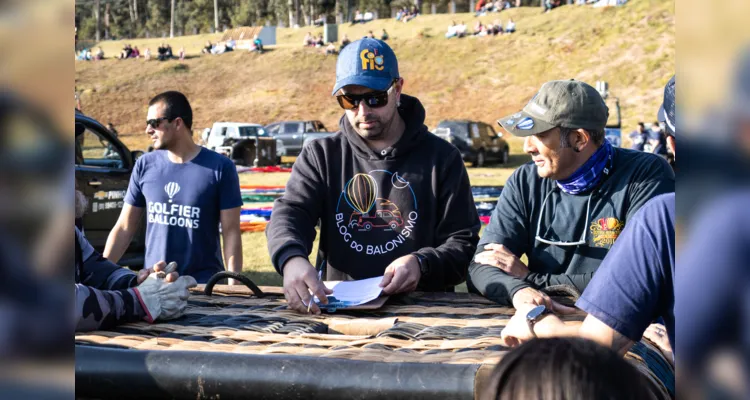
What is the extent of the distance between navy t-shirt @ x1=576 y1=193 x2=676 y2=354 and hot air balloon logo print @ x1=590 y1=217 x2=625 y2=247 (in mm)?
1236

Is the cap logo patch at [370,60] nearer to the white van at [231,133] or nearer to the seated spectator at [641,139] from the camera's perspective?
the seated spectator at [641,139]

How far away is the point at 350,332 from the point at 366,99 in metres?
1.20

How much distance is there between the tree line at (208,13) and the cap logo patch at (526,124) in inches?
2864

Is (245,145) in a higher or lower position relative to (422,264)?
higher

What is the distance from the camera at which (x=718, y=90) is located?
1.86 feet

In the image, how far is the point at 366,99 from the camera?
3.24m

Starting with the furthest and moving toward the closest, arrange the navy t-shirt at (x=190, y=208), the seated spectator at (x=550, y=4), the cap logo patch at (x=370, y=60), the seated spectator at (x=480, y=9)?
the seated spectator at (x=480, y=9) < the seated spectator at (x=550, y=4) < the navy t-shirt at (x=190, y=208) < the cap logo patch at (x=370, y=60)

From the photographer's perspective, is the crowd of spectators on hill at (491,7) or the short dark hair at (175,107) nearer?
the short dark hair at (175,107)

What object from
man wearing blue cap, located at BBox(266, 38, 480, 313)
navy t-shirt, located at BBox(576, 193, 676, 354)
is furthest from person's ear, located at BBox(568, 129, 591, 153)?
navy t-shirt, located at BBox(576, 193, 676, 354)

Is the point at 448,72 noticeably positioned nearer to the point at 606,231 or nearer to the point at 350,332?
the point at 606,231

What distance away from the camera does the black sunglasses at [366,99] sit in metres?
3.21

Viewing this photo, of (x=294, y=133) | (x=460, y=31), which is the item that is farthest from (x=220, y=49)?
(x=294, y=133)

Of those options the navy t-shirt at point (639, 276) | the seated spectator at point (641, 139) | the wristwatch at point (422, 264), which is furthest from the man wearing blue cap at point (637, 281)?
the seated spectator at point (641, 139)

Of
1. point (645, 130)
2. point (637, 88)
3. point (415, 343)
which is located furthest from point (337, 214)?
point (637, 88)
